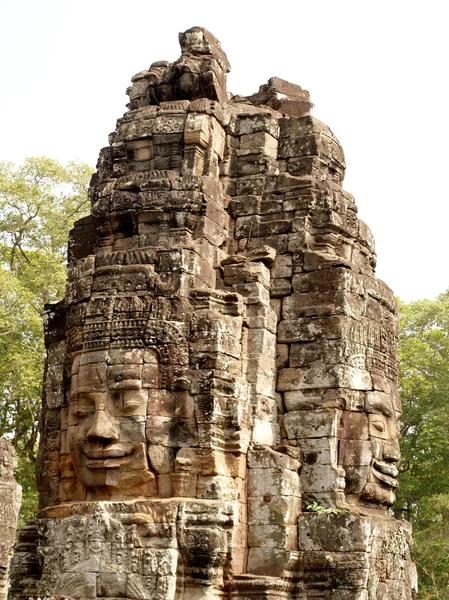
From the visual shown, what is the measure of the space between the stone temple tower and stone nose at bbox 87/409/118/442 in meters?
0.02

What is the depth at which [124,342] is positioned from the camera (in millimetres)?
12492

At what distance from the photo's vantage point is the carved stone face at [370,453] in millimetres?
12891

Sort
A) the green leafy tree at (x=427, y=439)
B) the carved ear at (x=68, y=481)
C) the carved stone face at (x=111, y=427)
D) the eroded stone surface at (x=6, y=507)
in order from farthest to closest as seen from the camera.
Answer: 1. the green leafy tree at (x=427, y=439)
2. the eroded stone surface at (x=6, y=507)
3. the carved ear at (x=68, y=481)
4. the carved stone face at (x=111, y=427)

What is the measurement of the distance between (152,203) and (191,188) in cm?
51

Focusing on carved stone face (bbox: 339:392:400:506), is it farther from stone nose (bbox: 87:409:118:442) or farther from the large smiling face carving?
stone nose (bbox: 87:409:118:442)

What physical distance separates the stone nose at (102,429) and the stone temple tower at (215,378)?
18 millimetres

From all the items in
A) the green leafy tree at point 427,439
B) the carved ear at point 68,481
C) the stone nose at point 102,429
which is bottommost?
the carved ear at point 68,481

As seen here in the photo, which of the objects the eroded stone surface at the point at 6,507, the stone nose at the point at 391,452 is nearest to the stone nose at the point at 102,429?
the stone nose at the point at 391,452

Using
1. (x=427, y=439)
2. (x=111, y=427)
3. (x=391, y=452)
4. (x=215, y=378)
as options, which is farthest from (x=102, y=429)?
(x=427, y=439)

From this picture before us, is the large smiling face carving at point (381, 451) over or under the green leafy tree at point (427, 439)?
under

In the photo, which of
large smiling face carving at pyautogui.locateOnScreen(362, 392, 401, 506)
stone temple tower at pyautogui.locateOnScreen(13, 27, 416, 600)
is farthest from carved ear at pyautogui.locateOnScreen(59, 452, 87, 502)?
large smiling face carving at pyautogui.locateOnScreen(362, 392, 401, 506)

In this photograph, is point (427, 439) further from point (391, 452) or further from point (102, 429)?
point (102, 429)

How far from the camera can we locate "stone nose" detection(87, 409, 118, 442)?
1220 centimetres

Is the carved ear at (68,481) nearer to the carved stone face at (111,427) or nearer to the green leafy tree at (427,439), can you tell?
the carved stone face at (111,427)
